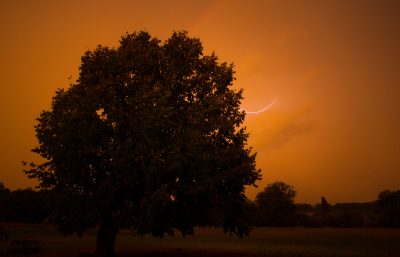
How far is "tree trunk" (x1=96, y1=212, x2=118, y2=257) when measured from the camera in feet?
111

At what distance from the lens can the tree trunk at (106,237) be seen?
111ft

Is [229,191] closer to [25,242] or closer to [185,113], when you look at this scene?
[185,113]

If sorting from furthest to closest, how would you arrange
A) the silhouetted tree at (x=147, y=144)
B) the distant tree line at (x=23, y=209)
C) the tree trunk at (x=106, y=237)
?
the distant tree line at (x=23, y=209), the tree trunk at (x=106, y=237), the silhouetted tree at (x=147, y=144)

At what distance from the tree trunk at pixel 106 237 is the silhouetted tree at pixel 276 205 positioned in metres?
109

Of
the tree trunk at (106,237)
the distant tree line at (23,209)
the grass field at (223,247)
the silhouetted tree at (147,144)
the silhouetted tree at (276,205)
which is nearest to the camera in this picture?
the silhouetted tree at (147,144)

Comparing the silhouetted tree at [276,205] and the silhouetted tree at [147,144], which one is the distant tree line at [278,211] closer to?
the silhouetted tree at [276,205]

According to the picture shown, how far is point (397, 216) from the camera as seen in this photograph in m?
112

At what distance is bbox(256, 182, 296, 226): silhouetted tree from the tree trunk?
109325 mm

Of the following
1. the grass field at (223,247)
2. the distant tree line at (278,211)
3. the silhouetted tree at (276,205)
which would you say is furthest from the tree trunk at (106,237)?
the silhouetted tree at (276,205)

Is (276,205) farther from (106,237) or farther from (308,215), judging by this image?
(106,237)

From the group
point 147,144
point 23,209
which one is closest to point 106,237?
point 147,144

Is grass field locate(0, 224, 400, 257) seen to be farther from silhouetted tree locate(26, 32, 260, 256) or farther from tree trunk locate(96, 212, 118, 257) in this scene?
silhouetted tree locate(26, 32, 260, 256)

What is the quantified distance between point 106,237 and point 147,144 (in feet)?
34.1

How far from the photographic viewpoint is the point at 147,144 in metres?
29.2
